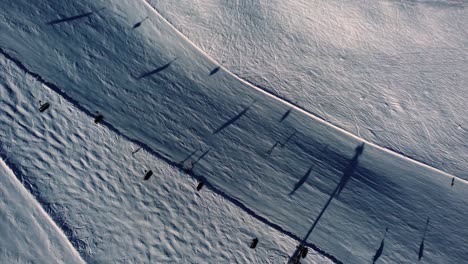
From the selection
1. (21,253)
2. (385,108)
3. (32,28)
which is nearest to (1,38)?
(32,28)

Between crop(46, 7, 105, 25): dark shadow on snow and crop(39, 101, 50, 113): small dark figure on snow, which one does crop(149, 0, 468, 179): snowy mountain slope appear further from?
crop(39, 101, 50, 113): small dark figure on snow

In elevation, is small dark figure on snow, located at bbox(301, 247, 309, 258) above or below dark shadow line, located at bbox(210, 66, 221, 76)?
below

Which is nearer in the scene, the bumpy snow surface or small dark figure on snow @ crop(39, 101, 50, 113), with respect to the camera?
the bumpy snow surface

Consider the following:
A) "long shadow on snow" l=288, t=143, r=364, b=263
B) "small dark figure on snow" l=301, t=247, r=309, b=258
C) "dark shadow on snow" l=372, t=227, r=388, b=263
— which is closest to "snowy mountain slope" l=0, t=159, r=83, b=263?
"long shadow on snow" l=288, t=143, r=364, b=263

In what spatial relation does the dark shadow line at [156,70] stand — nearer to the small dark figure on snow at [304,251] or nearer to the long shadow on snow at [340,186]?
the long shadow on snow at [340,186]

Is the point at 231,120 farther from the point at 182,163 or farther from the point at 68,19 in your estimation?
the point at 68,19

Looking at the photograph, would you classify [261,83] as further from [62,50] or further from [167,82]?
[62,50]
